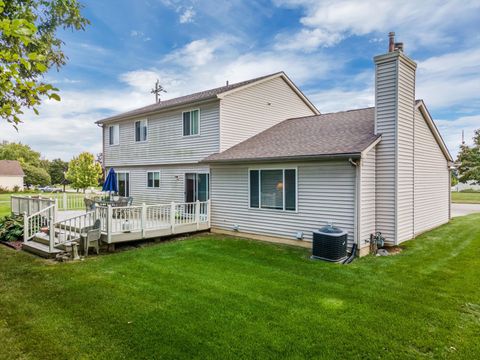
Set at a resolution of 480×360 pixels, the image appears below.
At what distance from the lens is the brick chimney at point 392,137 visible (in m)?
8.60

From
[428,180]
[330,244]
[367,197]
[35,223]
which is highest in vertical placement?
[428,180]

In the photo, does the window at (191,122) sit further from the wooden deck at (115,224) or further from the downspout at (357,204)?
the downspout at (357,204)

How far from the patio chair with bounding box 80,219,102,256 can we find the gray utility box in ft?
20.2

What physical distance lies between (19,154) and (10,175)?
66.6ft

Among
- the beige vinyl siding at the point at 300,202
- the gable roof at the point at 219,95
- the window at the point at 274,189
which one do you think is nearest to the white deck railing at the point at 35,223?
the beige vinyl siding at the point at 300,202

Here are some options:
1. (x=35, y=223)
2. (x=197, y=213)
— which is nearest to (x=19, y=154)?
(x=35, y=223)

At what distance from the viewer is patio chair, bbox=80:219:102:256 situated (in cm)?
841

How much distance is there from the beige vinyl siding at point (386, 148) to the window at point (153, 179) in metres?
9.88

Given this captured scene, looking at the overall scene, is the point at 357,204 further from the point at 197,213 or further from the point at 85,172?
the point at 85,172

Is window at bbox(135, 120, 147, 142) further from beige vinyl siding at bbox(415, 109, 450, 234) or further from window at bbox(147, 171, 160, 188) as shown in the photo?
beige vinyl siding at bbox(415, 109, 450, 234)

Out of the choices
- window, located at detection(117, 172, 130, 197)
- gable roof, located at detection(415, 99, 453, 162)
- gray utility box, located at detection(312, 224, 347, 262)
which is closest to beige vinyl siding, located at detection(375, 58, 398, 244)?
gray utility box, located at detection(312, 224, 347, 262)

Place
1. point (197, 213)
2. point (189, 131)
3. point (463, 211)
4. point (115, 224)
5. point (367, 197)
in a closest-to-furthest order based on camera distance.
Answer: point (367, 197), point (115, 224), point (197, 213), point (189, 131), point (463, 211)

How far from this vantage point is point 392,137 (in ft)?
28.4

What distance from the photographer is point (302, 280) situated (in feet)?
20.7
